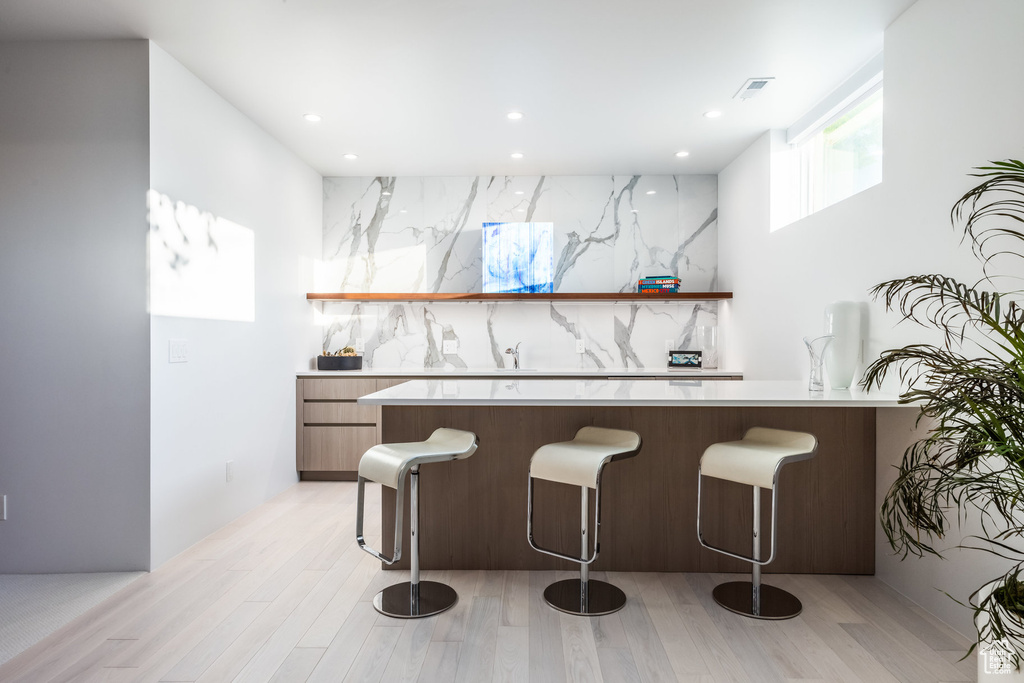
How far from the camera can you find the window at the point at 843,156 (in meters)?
3.09

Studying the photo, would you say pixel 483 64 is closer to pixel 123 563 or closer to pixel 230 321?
pixel 230 321

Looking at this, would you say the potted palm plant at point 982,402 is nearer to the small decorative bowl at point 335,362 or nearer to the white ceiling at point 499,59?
the white ceiling at point 499,59

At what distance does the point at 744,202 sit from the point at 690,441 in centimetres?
240

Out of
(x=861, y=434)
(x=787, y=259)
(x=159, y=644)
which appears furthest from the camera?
(x=787, y=259)

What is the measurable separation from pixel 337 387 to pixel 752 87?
338cm

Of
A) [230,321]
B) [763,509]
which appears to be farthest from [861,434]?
[230,321]

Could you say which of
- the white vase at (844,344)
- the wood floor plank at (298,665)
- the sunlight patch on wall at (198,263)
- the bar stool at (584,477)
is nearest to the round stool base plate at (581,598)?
the bar stool at (584,477)

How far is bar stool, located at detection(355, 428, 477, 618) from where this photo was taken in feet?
7.29

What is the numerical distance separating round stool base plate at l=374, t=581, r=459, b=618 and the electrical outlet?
5.07 feet

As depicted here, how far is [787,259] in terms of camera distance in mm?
3768

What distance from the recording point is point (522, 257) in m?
4.95

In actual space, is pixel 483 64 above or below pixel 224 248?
above

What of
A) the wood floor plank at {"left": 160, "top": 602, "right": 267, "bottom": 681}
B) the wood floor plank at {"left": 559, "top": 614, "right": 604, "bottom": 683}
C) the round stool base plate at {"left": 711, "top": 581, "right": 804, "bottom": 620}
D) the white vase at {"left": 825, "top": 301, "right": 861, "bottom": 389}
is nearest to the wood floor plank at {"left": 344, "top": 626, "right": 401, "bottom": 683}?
the wood floor plank at {"left": 160, "top": 602, "right": 267, "bottom": 681}

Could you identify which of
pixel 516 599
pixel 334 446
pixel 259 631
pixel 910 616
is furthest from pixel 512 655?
pixel 334 446
